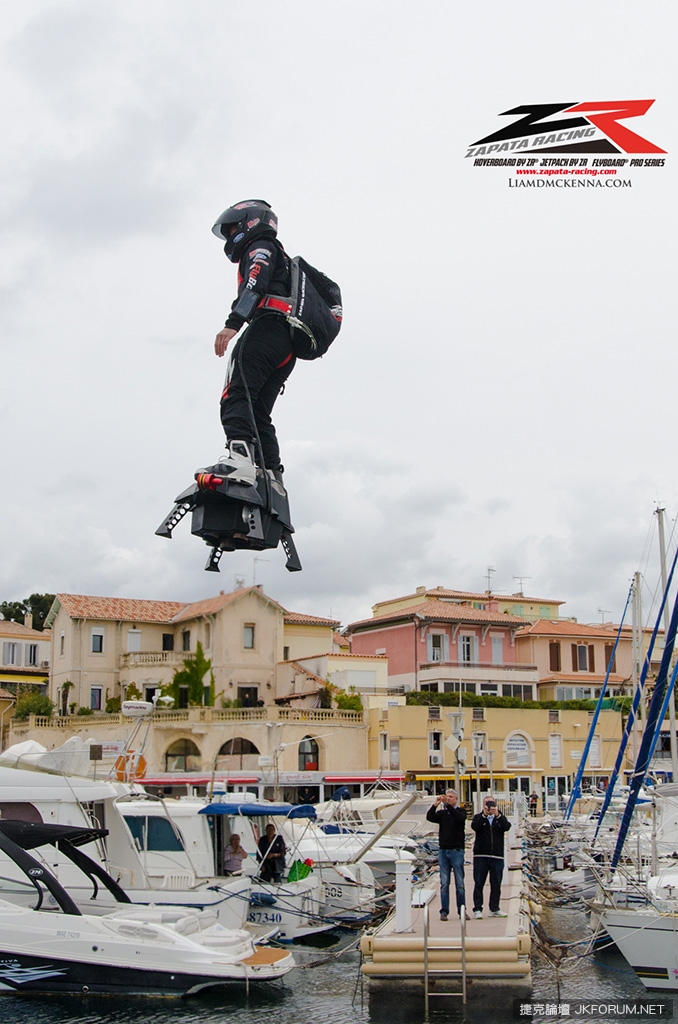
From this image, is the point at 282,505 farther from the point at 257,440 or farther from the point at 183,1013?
the point at 183,1013

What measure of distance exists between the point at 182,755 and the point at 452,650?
15.0m

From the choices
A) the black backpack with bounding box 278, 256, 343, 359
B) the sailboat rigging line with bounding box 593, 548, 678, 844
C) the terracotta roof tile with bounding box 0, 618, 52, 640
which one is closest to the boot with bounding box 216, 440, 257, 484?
the black backpack with bounding box 278, 256, 343, 359

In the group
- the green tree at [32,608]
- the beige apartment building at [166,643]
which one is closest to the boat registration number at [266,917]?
the beige apartment building at [166,643]

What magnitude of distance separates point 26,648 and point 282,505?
5143 cm

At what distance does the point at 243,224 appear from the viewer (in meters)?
20.0

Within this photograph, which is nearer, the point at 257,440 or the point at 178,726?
the point at 257,440

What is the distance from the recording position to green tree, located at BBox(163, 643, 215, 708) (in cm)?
5019

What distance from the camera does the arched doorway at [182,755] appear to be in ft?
155

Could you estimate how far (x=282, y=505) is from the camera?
19.3 meters

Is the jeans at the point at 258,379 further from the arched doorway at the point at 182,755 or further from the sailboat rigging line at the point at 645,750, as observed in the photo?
the arched doorway at the point at 182,755

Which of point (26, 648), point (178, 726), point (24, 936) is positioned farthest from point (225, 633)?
point (24, 936)

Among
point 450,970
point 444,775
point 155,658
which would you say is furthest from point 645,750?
point 155,658

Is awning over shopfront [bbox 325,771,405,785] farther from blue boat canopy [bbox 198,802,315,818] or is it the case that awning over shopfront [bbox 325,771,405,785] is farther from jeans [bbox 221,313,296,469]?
jeans [bbox 221,313,296,469]

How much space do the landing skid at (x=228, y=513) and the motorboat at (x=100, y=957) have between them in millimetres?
5513
